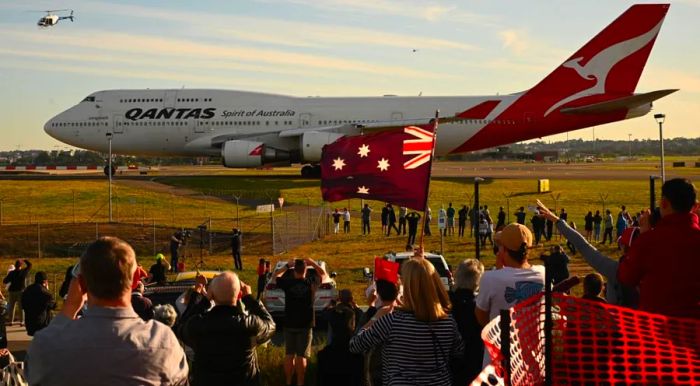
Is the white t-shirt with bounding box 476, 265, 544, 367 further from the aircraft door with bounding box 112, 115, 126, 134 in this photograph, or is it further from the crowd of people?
the aircraft door with bounding box 112, 115, 126, 134

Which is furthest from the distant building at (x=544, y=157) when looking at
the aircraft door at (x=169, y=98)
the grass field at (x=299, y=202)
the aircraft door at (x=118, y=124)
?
the aircraft door at (x=118, y=124)

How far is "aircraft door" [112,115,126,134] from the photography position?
150ft

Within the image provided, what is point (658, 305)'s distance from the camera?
5199 millimetres

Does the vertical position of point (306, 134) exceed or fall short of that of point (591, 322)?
it exceeds it

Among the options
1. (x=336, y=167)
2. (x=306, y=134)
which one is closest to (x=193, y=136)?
(x=306, y=134)

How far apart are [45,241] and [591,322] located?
2214 cm

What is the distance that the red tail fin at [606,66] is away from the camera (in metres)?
40.7

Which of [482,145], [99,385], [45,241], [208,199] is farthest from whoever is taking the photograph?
[482,145]

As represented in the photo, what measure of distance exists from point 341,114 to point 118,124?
1155 cm

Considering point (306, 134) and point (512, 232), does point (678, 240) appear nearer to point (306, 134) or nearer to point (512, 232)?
point (512, 232)

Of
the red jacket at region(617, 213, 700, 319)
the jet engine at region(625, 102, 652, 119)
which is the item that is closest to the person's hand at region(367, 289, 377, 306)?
the red jacket at region(617, 213, 700, 319)

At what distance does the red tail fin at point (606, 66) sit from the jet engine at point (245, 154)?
13.2m

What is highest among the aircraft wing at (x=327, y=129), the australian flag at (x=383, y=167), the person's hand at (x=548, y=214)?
the aircraft wing at (x=327, y=129)

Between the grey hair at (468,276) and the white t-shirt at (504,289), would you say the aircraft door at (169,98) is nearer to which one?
the grey hair at (468,276)
